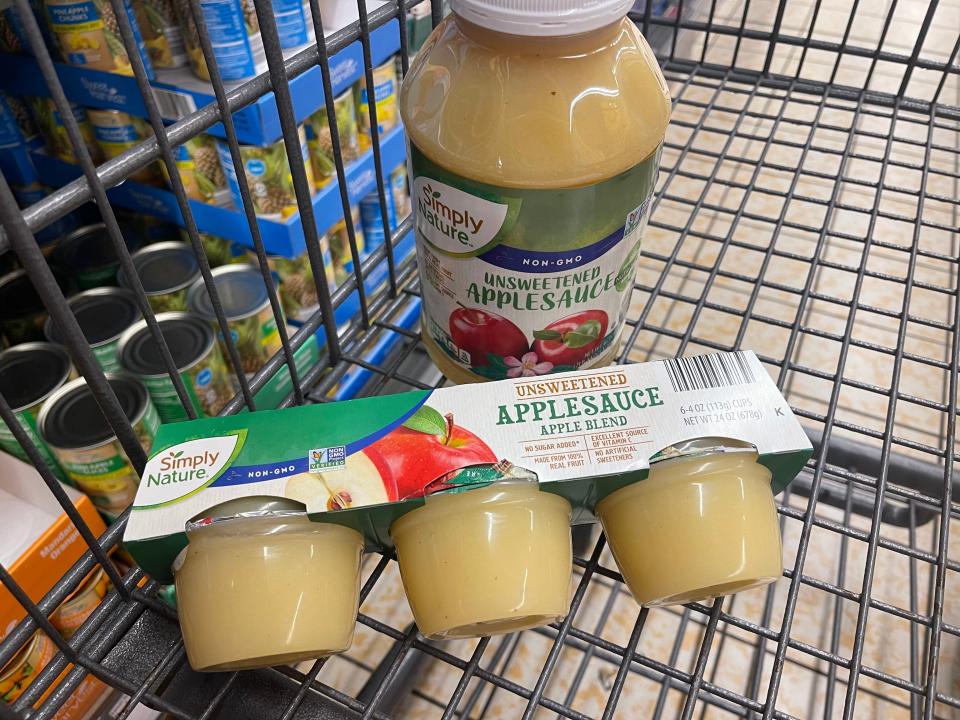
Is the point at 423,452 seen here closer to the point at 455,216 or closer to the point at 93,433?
the point at 455,216

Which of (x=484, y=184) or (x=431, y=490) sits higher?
(x=484, y=184)

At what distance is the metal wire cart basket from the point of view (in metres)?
0.40

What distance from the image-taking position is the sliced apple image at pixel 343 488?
1.26 feet

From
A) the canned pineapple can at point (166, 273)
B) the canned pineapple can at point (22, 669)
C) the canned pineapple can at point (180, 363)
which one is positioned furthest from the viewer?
the canned pineapple can at point (166, 273)

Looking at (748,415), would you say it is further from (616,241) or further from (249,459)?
(249,459)

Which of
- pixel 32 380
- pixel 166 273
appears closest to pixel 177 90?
pixel 166 273

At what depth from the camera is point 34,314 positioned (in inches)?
35.7

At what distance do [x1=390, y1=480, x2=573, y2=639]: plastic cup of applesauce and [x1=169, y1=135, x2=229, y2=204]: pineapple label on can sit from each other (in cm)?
69

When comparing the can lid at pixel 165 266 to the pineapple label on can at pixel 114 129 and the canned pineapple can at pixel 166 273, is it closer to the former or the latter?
the canned pineapple can at pixel 166 273

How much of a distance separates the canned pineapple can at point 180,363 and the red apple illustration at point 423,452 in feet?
1.67

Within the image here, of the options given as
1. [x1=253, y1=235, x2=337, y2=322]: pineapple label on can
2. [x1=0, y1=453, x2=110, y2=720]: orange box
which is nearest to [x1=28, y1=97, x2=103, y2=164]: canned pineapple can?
[x1=253, y1=235, x2=337, y2=322]: pineapple label on can

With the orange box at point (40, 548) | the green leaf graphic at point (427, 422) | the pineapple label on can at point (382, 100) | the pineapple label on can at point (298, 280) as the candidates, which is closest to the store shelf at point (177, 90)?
the pineapple label on can at point (382, 100)

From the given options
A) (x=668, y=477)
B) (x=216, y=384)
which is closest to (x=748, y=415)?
(x=668, y=477)

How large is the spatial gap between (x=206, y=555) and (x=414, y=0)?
39 centimetres
